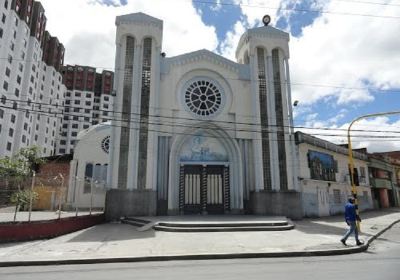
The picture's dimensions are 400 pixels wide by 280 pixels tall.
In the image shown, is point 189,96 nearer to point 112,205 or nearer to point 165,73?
point 165,73

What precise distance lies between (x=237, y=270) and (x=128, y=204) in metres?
12.3

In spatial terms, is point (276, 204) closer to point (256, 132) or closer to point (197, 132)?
point (256, 132)

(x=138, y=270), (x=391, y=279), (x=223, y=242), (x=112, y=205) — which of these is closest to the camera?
(x=391, y=279)

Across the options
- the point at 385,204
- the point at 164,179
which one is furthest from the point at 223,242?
the point at 385,204

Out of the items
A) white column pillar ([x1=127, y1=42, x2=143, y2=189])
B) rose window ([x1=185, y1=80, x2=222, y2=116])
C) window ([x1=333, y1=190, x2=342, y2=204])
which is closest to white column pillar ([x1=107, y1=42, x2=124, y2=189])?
white column pillar ([x1=127, y1=42, x2=143, y2=189])

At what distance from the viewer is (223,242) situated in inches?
426

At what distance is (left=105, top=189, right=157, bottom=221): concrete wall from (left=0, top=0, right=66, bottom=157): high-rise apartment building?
27.1 metres

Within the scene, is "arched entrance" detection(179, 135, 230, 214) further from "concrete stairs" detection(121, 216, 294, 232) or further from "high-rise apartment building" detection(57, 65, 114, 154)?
"high-rise apartment building" detection(57, 65, 114, 154)

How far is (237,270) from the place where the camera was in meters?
6.91

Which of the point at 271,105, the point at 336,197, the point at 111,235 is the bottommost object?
the point at 111,235

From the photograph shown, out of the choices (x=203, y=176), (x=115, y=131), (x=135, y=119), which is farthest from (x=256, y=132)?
(x=115, y=131)

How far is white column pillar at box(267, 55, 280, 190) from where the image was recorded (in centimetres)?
2028

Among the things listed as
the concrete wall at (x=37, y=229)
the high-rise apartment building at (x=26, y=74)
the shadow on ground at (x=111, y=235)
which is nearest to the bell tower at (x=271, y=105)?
the shadow on ground at (x=111, y=235)

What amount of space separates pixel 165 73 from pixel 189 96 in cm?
224
